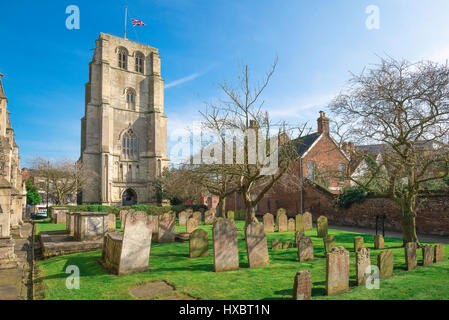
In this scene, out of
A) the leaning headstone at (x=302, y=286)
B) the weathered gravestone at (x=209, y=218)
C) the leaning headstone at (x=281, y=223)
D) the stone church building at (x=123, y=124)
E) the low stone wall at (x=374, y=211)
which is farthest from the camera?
the stone church building at (x=123, y=124)

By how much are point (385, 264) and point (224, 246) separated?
170 inches

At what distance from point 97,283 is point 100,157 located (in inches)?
1232

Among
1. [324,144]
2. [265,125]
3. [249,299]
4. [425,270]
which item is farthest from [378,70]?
[324,144]

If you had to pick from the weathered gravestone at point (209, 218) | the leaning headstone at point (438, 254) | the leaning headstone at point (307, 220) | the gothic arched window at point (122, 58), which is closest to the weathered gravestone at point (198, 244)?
the leaning headstone at point (438, 254)

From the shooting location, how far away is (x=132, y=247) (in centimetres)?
751

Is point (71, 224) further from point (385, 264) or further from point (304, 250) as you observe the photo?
point (385, 264)

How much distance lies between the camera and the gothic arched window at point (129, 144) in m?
38.3

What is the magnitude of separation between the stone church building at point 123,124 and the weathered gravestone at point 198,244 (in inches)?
1080

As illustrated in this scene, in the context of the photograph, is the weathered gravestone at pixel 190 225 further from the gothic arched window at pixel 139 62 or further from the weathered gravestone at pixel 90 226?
the gothic arched window at pixel 139 62

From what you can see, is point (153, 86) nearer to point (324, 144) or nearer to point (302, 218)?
point (324, 144)

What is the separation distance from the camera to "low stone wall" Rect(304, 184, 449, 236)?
15.6 meters

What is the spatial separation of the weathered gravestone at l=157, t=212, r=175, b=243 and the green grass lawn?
3301 millimetres

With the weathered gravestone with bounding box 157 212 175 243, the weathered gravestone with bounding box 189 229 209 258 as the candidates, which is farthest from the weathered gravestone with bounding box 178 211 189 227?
the weathered gravestone with bounding box 189 229 209 258

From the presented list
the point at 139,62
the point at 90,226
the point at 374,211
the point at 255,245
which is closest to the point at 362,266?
the point at 255,245
